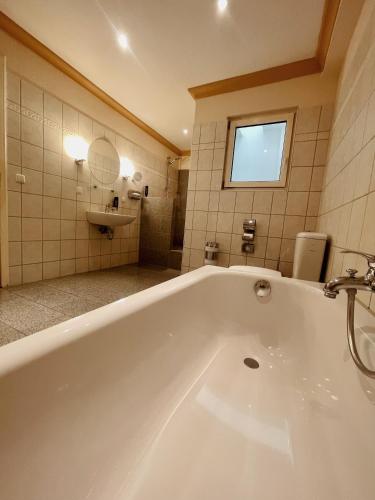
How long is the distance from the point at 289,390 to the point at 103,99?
3.24m

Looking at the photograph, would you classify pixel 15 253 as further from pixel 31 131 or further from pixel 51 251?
pixel 31 131

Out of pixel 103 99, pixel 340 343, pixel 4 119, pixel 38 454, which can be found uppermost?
pixel 103 99

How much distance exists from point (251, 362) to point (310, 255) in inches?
33.8

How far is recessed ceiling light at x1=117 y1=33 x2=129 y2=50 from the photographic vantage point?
64.7 inches

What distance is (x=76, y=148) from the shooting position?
7.69 feet

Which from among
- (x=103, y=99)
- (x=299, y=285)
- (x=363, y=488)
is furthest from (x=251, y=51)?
(x=363, y=488)

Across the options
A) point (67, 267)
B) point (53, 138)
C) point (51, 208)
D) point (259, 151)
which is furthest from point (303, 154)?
point (67, 267)

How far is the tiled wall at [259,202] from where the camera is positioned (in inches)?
74.1

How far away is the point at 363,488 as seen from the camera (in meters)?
0.47

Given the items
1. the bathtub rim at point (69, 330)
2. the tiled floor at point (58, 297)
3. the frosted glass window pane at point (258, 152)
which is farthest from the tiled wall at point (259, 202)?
the bathtub rim at point (69, 330)

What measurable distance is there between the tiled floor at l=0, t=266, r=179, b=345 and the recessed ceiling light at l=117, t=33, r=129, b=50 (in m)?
2.17

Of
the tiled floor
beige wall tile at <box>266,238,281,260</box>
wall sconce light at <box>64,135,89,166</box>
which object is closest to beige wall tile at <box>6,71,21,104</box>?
wall sconce light at <box>64,135,89,166</box>

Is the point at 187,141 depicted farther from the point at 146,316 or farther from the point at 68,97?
the point at 146,316

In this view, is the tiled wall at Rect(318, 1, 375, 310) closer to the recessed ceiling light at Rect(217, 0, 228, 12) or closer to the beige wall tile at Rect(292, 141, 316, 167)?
the beige wall tile at Rect(292, 141, 316, 167)
